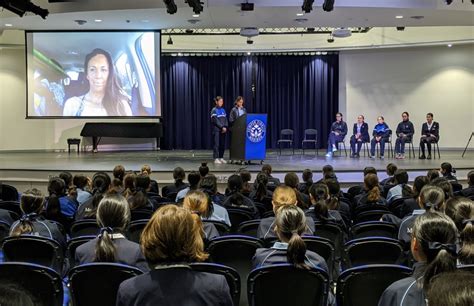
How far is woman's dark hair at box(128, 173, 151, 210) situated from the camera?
4977 millimetres

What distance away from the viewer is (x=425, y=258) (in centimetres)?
212

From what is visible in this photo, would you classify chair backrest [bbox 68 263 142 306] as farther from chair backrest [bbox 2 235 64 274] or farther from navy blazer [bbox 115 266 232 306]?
chair backrest [bbox 2 235 64 274]

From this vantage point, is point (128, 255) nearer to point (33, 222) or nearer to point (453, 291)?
point (33, 222)

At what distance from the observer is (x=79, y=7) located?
36.3ft

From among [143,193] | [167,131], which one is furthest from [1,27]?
[143,193]

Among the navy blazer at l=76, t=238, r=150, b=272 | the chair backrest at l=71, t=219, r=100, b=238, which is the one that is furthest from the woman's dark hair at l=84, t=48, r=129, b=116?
the navy blazer at l=76, t=238, r=150, b=272

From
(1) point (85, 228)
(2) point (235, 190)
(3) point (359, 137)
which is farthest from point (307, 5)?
(1) point (85, 228)

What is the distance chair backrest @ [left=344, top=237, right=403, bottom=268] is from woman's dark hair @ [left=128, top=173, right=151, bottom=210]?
2.15 meters

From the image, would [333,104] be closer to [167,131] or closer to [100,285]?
[167,131]

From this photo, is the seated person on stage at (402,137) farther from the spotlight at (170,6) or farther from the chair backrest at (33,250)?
the chair backrest at (33,250)

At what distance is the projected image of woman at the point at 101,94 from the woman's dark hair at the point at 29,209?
33.7 ft

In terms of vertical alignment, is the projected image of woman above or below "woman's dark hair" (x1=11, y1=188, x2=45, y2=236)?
above

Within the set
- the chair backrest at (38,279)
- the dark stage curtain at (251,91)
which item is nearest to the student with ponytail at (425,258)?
the chair backrest at (38,279)

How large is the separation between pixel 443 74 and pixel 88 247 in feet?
54.0
